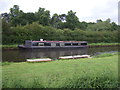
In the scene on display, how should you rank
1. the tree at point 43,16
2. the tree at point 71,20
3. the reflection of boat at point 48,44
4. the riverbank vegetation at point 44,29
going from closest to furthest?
the reflection of boat at point 48,44, the riverbank vegetation at point 44,29, the tree at point 43,16, the tree at point 71,20

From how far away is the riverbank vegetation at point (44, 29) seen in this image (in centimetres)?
2767

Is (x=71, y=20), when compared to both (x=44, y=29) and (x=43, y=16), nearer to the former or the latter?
(x=43, y=16)

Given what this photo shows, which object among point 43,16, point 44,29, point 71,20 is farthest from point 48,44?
point 71,20

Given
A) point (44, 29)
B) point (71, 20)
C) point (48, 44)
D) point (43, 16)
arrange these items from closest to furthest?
point (48, 44) < point (44, 29) < point (43, 16) < point (71, 20)

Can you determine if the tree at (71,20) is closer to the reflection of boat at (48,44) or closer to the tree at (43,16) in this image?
the tree at (43,16)

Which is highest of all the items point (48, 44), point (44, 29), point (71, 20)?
point (71, 20)

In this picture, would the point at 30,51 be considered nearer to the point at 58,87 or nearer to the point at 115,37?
the point at 58,87

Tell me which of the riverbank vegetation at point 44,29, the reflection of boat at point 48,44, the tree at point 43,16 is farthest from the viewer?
the tree at point 43,16

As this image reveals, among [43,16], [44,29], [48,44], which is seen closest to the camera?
[48,44]

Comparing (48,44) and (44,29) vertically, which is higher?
(44,29)

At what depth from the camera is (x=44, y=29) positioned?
30812 mm

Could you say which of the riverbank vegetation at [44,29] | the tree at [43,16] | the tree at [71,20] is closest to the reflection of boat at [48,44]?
the riverbank vegetation at [44,29]

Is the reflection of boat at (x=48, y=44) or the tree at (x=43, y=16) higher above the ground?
the tree at (x=43, y=16)

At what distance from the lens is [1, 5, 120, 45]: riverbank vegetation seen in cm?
2767
